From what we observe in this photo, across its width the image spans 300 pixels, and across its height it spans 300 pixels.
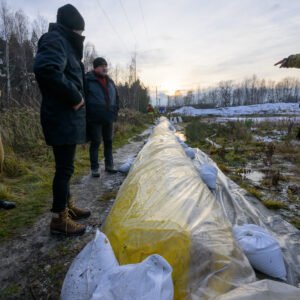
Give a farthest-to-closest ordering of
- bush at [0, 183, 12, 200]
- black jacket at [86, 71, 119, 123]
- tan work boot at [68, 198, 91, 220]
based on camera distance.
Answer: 1. black jacket at [86, 71, 119, 123]
2. bush at [0, 183, 12, 200]
3. tan work boot at [68, 198, 91, 220]

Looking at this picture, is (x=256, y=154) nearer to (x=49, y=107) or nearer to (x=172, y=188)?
(x=172, y=188)

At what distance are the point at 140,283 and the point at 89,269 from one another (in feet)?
1.01

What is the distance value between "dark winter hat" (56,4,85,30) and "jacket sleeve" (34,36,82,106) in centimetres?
21

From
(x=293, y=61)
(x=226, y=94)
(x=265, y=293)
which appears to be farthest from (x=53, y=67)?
(x=226, y=94)

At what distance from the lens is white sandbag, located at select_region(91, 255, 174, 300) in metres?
0.94


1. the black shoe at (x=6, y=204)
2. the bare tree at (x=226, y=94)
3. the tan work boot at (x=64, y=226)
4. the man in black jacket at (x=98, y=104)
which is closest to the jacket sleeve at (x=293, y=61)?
the man in black jacket at (x=98, y=104)

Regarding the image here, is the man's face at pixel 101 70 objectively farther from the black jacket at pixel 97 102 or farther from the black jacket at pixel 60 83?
the black jacket at pixel 60 83

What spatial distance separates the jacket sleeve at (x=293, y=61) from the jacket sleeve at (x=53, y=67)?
4.01m

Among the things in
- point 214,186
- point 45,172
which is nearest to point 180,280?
point 214,186

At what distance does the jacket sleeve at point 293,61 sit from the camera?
4402 mm

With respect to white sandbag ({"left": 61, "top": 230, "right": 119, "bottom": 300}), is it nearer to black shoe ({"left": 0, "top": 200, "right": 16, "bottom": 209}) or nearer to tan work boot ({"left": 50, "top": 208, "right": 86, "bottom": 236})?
tan work boot ({"left": 50, "top": 208, "right": 86, "bottom": 236})

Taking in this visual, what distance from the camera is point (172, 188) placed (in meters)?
1.92

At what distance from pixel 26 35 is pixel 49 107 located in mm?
30300

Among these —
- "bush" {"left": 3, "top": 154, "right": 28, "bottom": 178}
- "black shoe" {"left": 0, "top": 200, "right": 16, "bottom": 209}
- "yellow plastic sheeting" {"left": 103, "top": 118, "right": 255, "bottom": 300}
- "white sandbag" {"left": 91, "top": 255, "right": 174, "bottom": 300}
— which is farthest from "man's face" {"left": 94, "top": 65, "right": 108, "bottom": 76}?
"white sandbag" {"left": 91, "top": 255, "right": 174, "bottom": 300}
